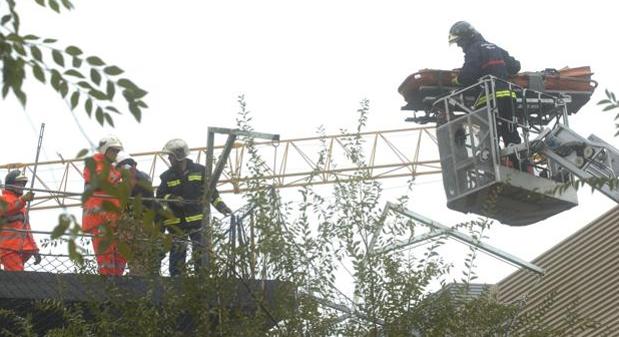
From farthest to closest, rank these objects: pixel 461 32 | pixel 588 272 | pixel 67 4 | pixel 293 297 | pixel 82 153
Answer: pixel 588 272
pixel 461 32
pixel 293 297
pixel 67 4
pixel 82 153

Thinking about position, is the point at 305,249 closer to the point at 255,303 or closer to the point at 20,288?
the point at 255,303

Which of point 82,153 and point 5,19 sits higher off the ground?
point 5,19

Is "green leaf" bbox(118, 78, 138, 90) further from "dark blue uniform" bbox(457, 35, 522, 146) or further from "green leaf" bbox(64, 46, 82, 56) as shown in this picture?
"dark blue uniform" bbox(457, 35, 522, 146)

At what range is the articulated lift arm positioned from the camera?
16188mm

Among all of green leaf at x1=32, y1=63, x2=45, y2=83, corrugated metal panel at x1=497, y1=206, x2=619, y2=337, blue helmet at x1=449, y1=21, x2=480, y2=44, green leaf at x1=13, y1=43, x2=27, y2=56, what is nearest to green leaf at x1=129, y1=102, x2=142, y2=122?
green leaf at x1=32, y1=63, x2=45, y2=83

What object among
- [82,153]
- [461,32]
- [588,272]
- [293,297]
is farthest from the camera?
[588,272]

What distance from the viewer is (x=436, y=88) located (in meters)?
17.4

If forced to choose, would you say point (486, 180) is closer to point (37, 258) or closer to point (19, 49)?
point (37, 258)

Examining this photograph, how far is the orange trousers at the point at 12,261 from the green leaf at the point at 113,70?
816 centimetres

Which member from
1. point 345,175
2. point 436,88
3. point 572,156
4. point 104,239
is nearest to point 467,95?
point 436,88

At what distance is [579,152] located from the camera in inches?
647

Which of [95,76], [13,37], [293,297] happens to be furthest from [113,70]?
[293,297]

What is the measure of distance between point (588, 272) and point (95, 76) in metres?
13.3

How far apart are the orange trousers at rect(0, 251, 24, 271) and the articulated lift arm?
18.5 feet
